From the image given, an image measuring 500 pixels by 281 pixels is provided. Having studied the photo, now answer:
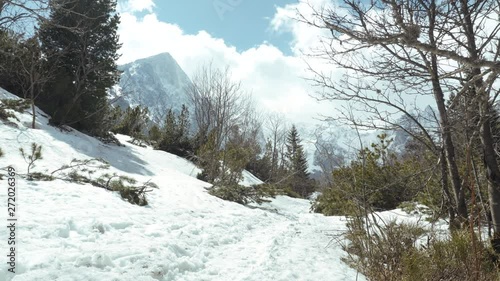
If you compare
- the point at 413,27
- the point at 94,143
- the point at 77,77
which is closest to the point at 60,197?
the point at 413,27

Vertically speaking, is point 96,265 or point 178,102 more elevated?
point 178,102

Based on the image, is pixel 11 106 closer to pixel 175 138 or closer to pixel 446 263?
pixel 446 263

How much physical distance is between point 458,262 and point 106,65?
14939 mm

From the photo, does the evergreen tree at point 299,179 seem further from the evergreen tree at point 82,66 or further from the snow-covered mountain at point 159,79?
the snow-covered mountain at point 159,79

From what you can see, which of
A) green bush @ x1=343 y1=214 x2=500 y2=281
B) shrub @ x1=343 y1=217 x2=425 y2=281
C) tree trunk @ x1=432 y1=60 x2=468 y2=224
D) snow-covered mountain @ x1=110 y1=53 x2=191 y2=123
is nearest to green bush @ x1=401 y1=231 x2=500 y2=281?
green bush @ x1=343 y1=214 x2=500 y2=281

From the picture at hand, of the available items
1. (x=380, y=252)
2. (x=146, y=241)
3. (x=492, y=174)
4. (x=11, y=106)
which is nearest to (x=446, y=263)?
(x=380, y=252)

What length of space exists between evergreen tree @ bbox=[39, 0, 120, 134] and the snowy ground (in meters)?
5.74

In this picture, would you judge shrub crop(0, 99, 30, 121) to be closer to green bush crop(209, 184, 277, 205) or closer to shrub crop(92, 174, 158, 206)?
shrub crop(92, 174, 158, 206)

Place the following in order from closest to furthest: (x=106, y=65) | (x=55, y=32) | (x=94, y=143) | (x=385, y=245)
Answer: (x=385, y=245) < (x=94, y=143) < (x=55, y=32) < (x=106, y=65)

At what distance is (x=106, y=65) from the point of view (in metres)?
14.2

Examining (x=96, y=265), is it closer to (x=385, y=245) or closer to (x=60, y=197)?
(x=60, y=197)

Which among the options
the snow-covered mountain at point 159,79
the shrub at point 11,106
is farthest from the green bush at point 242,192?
the snow-covered mountain at point 159,79

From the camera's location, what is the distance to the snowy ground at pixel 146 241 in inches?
117

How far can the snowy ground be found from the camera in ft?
9.75
